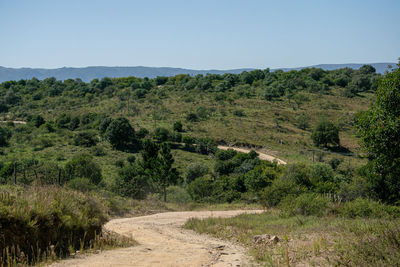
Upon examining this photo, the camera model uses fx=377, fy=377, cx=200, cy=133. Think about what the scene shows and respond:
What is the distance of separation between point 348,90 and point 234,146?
5075 centimetres

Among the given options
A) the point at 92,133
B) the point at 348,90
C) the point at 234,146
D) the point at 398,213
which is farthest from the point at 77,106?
the point at 398,213

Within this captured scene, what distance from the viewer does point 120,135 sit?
5934cm

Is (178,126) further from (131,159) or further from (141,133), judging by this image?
(131,159)

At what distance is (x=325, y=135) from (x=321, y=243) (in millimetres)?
55678

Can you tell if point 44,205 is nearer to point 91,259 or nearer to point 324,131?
point 91,259

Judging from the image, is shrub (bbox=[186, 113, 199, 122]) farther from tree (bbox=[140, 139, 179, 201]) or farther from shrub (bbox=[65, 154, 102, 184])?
shrub (bbox=[65, 154, 102, 184])

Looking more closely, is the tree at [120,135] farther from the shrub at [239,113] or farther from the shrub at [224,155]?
the shrub at [239,113]

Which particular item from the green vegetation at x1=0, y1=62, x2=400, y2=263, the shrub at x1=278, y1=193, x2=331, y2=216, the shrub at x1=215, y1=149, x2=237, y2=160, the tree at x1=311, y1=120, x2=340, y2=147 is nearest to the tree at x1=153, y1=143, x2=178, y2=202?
the green vegetation at x1=0, y1=62, x2=400, y2=263

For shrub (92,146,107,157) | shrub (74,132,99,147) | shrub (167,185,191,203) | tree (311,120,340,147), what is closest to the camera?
shrub (167,185,191,203)

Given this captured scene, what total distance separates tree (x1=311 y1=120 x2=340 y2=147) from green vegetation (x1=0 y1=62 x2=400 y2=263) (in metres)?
0.17

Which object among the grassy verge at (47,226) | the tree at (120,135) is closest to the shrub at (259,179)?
the grassy verge at (47,226)

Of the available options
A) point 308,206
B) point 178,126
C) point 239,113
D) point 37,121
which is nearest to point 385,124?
point 308,206

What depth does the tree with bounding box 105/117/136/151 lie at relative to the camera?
5891 cm

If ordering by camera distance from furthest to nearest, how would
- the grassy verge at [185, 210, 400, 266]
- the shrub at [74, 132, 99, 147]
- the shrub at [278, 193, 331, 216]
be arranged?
1. the shrub at [74, 132, 99, 147]
2. the shrub at [278, 193, 331, 216]
3. the grassy verge at [185, 210, 400, 266]
